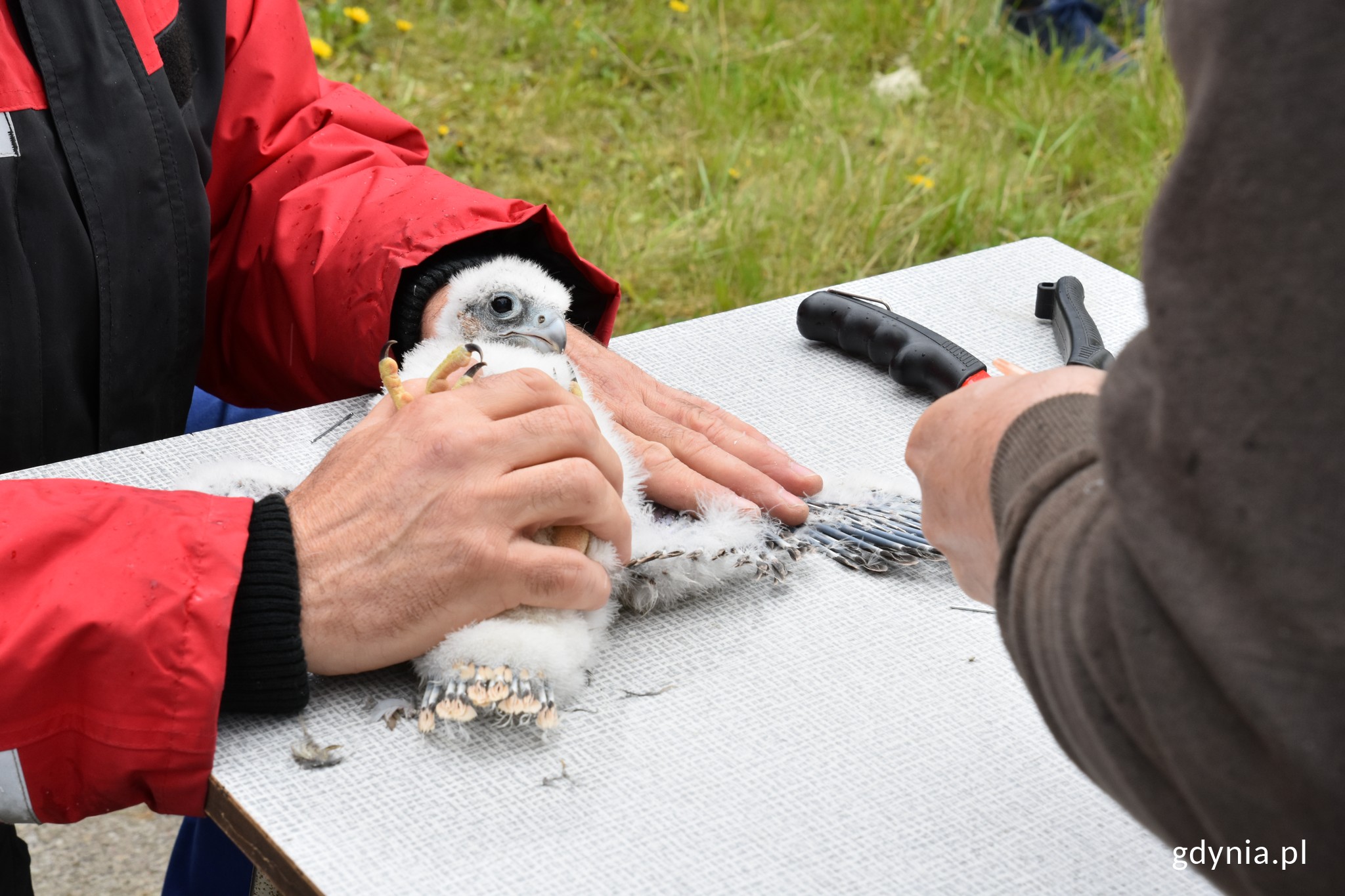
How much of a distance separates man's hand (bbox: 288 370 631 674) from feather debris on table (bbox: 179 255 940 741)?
0.10ft

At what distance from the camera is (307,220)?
1.56 m

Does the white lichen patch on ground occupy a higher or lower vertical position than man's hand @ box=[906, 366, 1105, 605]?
lower

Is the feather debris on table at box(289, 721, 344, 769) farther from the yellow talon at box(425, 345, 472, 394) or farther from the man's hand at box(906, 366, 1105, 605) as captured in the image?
the man's hand at box(906, 366, 1105, 605)

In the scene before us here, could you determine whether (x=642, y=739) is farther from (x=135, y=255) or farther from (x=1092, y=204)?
(x=1092, y=204)

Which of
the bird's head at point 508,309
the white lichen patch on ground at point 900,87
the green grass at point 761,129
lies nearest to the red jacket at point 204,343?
the bird's head at point 508,309

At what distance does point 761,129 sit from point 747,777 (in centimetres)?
315

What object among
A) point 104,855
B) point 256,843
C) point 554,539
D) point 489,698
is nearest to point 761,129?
point 104,855

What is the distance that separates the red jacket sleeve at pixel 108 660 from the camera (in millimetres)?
936

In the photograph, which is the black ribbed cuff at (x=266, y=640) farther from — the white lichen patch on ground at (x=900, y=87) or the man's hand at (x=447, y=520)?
the white lichen patch on ground at (x=900, y=87)

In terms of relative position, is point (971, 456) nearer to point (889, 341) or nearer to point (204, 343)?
point (889, 341)

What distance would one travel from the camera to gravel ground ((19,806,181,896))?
6.86 ft

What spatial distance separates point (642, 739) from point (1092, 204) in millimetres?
2960

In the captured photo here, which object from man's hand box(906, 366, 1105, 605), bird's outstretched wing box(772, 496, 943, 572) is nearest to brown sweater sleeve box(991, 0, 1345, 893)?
man's hand box(906, 366, 1105, 605)

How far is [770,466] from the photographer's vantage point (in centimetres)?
135
